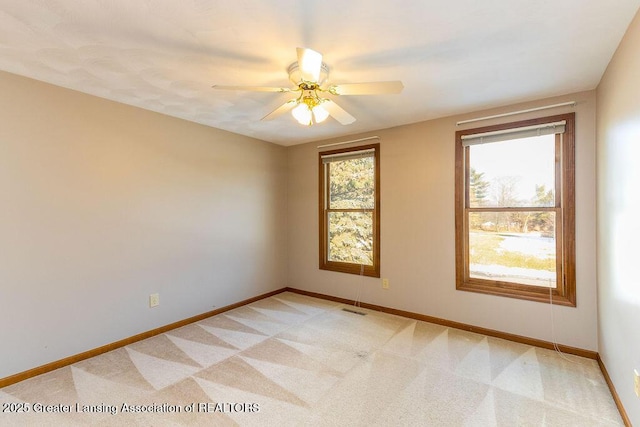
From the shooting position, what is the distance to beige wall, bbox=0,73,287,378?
2.28m

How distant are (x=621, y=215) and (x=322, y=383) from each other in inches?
89.6

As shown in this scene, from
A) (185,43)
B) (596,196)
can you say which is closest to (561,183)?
(596,196)

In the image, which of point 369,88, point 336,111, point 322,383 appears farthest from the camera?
point 336,111

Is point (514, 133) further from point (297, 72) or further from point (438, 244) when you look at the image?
point (297, 72)

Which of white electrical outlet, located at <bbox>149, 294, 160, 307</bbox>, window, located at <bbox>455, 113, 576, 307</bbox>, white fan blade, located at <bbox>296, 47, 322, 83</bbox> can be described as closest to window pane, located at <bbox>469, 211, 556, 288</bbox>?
window, located at <bbox>455, 113, 576, 307</bbox>

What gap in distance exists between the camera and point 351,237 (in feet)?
13.6

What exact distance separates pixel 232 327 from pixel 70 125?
7.95 ft

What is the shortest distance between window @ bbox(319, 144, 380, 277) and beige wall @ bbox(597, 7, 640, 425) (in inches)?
82.9

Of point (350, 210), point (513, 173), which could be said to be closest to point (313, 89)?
point (513, 173)

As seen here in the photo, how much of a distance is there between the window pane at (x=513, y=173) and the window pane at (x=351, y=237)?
133 cm

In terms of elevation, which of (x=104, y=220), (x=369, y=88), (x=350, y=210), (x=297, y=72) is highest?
(x=297, y=72)

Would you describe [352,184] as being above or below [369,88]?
below

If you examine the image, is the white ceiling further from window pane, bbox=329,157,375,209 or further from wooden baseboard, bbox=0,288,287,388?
wooden baseboard, bbox=0,288,287,388

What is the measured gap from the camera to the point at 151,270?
309 cm
